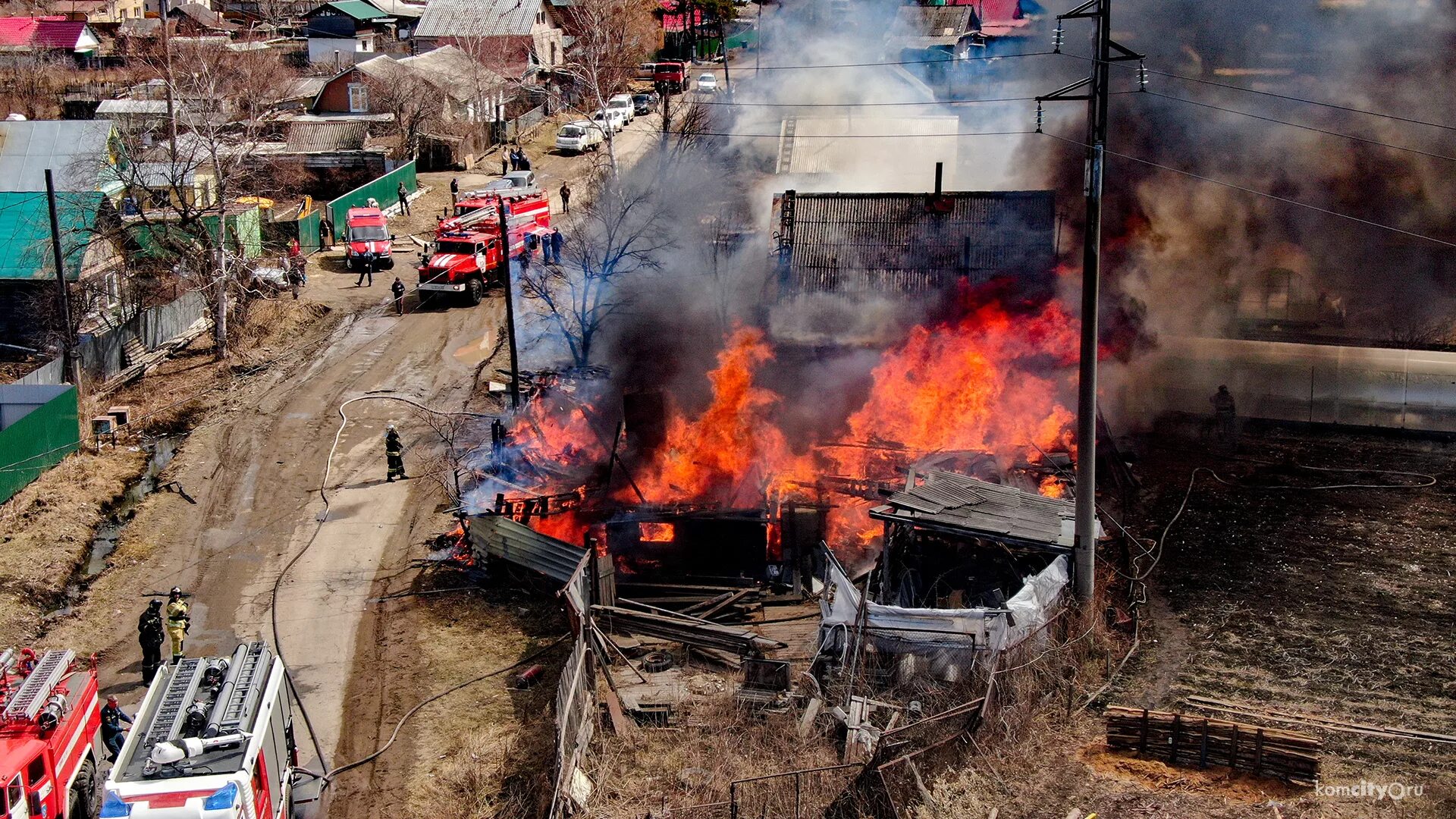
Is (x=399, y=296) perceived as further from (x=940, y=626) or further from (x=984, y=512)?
(x=940, y=626)

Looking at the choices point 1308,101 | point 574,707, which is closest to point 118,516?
point 574,707

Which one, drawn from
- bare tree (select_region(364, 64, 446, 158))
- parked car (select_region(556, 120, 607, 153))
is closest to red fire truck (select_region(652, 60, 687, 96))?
parked car (select_region(556, 120, 607, 153))

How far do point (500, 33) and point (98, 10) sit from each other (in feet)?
96.2

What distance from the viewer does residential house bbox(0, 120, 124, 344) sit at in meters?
28.0

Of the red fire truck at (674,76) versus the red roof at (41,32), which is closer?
the red fire truck at (674,76)

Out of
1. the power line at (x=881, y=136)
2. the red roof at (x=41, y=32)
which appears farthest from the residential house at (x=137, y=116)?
the red roof at (x=41, y=32)

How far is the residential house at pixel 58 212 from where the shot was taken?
2798 centimetres

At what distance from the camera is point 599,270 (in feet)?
87.3

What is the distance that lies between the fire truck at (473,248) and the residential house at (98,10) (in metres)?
44.1

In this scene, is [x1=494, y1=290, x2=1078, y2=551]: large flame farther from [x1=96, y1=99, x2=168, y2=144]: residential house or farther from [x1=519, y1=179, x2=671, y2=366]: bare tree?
[x1=96, y1=99, x2=168, y2=144]: residential house

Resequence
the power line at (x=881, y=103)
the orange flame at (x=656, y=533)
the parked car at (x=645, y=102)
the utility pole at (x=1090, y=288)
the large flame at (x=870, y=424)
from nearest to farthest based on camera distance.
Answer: the utility pole at (x=1090, y=288), the orange flame at (x=656, y=533), the large flame at (x=870, y=424), the power line at (x=881, y=103), the parked car at (x=645, y=102)

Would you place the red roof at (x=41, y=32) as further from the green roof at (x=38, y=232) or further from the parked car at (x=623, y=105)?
the green roof at (x=38, y=232)

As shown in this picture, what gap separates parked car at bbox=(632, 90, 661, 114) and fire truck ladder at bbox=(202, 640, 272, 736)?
37914 millimetres

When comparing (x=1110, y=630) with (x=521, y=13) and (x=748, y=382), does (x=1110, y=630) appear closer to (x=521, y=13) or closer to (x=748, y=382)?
(x=748, y=382)
